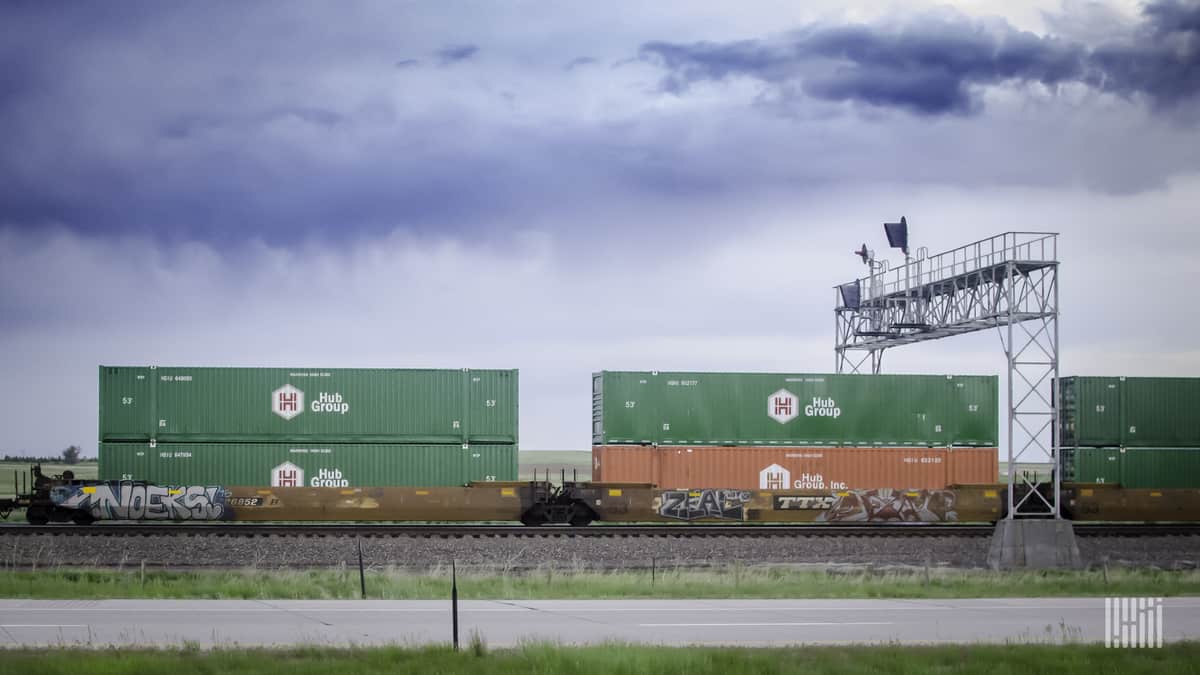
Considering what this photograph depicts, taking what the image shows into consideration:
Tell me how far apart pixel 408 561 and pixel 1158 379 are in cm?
2586

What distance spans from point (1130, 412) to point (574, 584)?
2469cm

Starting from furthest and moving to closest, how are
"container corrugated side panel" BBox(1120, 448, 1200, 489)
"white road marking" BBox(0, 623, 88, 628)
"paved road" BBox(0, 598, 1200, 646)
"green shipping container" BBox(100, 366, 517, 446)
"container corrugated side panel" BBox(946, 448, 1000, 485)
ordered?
"container corrugated side panel" BBox(1120, 448, 1200, 489)
"container corrugated side panel" BBox(946, 448, 1000, 485)
"green shipping container" BBox(100, 366, 517, 446)
"white road marking" BBox(0, 623, 88, 628)
"paved road" BBox(0, 598, 1200, 646)

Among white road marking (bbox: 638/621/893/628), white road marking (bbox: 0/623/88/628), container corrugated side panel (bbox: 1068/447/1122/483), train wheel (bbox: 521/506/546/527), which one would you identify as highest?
container corrugated side panel (bbox: 1068/447/1122/483)

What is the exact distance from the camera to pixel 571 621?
1780cm

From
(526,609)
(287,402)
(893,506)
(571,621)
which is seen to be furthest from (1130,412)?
(571,621)

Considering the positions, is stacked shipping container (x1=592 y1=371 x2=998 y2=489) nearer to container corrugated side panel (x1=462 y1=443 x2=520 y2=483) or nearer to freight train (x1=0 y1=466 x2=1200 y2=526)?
freight train (x1=0 y1=466 x2=1200 y2=526)

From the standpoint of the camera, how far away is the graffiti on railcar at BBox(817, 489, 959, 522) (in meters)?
35.9

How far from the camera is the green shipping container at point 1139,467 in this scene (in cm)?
3966

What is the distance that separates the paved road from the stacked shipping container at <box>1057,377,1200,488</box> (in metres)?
19.3

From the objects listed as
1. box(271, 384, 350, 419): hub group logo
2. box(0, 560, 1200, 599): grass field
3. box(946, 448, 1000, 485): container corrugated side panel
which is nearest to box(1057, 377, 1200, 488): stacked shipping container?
box(946, 448, 1000, 485): container corrugated side panel

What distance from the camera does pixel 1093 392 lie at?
3981cm

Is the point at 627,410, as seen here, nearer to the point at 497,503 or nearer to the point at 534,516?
the point at 534,516

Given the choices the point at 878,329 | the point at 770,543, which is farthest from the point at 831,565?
the point at 878,329

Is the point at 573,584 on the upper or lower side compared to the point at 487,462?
lower
